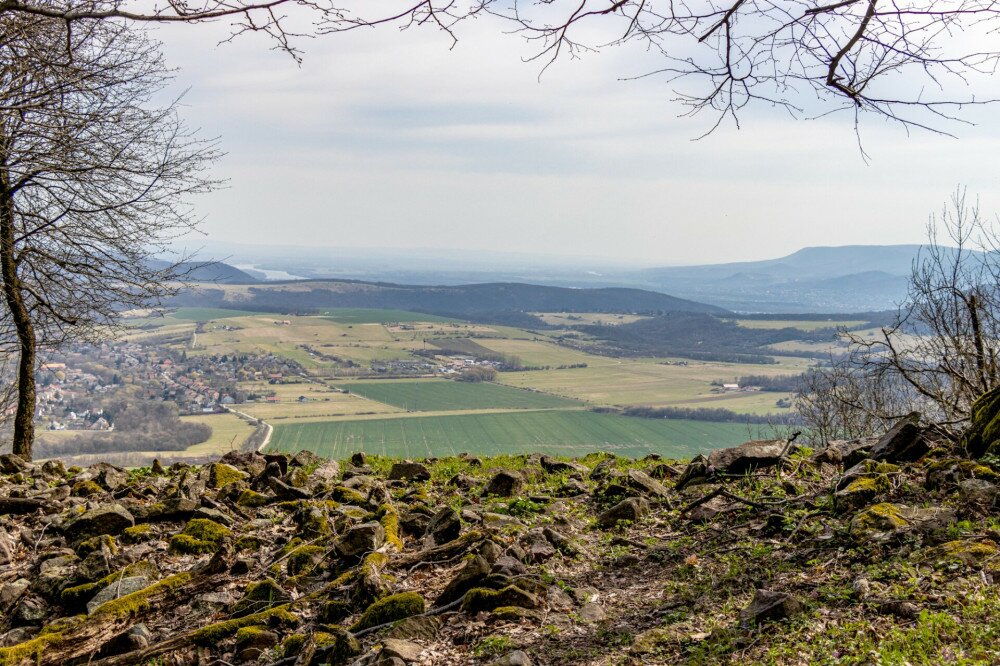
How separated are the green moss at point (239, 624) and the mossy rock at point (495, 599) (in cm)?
134

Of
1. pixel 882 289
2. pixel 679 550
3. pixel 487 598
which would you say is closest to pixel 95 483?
pixel 487 598

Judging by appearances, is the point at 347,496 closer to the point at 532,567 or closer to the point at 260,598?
the point at 260,598

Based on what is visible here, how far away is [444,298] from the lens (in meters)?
134

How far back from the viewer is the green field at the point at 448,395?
5241 centimetres

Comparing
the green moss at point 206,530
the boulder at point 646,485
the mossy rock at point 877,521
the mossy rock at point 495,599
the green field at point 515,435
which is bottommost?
the green field at point 515,435

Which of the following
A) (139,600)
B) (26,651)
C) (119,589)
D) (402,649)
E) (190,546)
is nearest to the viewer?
(402,649)

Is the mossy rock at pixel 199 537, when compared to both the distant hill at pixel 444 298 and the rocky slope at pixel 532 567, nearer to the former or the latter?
the rocky slope at pixel 532 567

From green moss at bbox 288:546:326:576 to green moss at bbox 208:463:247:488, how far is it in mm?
2738

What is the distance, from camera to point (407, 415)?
46656 millimetres

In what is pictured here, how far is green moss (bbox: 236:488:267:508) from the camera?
25.3 feet

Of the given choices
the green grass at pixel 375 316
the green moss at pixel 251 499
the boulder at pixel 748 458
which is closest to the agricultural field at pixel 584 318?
the green grass at pixel 375 316

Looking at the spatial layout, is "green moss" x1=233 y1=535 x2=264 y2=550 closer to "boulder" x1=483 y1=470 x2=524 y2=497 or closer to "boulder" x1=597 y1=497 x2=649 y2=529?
"boulder" x1=483 y1=470 x2=524 y2=497

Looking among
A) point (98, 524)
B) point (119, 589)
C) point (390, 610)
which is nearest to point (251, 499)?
point (98, 524)

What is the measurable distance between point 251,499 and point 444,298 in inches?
4982
